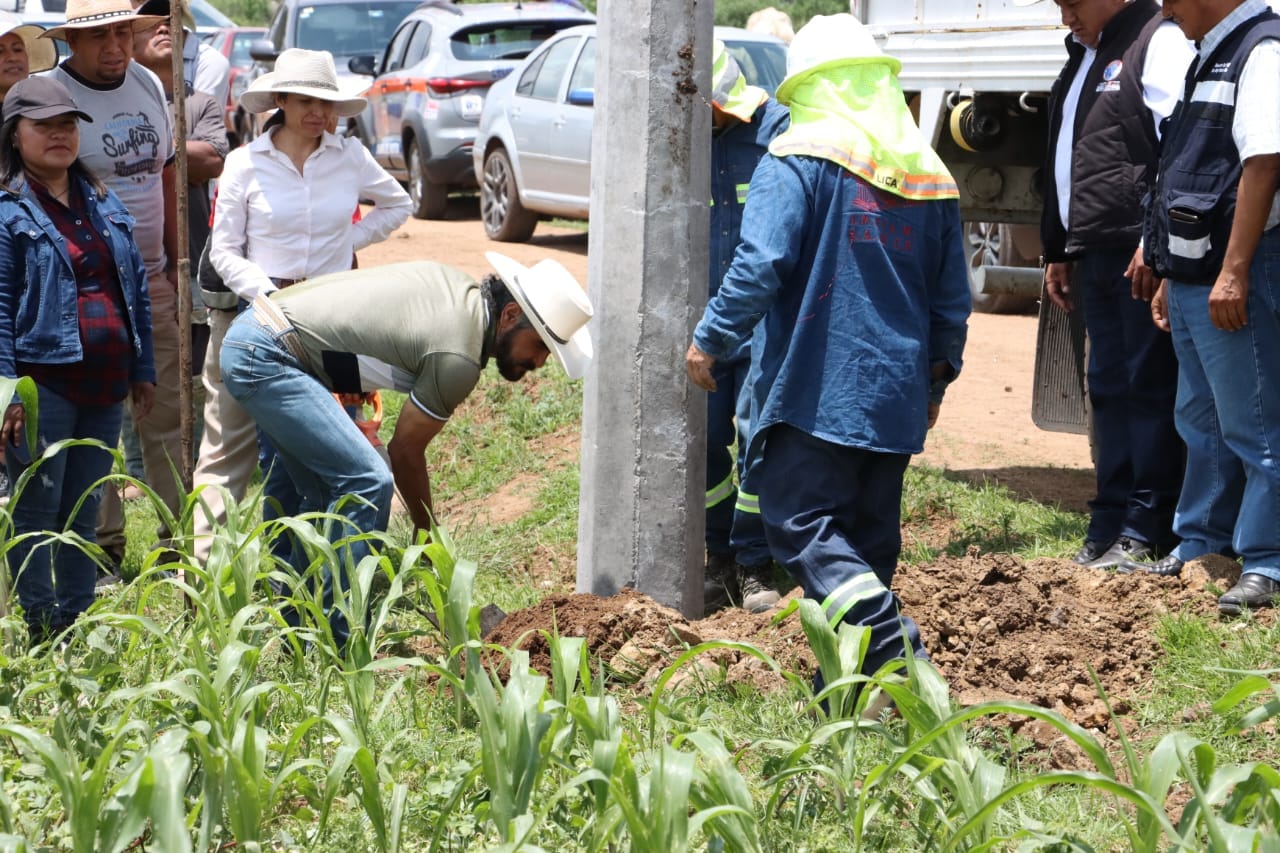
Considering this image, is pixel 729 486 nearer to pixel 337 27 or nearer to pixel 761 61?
pixel 761 61

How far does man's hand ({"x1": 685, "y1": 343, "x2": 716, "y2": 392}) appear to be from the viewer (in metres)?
4.12

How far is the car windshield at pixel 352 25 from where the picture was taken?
1661 centimetres

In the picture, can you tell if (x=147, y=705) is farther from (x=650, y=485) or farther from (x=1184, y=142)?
(x=1184, y=142)

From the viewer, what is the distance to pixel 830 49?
4023 mm

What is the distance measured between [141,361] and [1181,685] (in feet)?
10.5

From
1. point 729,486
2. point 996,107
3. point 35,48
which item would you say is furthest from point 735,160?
point 35,48

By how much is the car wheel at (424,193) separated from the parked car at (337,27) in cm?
180

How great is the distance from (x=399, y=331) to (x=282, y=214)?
3.73 feet

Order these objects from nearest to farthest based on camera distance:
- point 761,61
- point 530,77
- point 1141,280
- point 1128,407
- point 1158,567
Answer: point 1158,567 → point 1141,280 → point 1128,407 → point 761,61 → point 530,77

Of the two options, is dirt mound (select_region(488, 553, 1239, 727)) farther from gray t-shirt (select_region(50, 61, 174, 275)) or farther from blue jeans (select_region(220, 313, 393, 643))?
gray t-shirt (select_region(50, 61, 174, 275))

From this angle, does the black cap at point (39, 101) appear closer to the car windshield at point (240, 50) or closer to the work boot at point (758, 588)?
the work boot at point (758, 588)

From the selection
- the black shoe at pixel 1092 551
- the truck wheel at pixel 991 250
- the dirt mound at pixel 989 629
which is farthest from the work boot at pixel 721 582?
the truck wheel at pixel 991 250

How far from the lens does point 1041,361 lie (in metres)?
6.62

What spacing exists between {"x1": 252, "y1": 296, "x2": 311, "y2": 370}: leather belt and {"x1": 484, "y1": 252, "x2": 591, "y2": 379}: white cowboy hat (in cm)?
67
